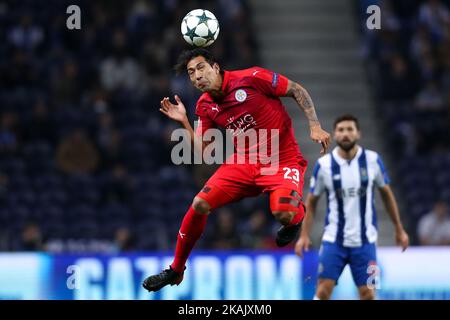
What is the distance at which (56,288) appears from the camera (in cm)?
1134

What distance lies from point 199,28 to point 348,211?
2201 millimetres

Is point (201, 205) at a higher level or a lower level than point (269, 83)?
lower

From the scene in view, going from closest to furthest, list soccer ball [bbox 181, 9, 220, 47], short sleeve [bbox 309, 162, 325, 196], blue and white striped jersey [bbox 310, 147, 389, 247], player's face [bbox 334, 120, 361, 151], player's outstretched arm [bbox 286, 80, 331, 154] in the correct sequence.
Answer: player's outstretched arm [bbox 286, 80, 331, 154] < soccer ball [bbox 181, 9, 220, 47] < player's face [bbox 334, 120, 361, 151] < blue and white striped jersey [bbox 310, 147, 389, 247] < short sleeve [bbox 309, 162, 325, 196]

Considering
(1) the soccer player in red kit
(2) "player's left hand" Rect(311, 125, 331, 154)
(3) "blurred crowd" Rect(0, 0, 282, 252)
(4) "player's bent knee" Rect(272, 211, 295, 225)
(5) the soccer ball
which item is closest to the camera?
(2) "player's left hand" Rect(311, 125, 331, 154)

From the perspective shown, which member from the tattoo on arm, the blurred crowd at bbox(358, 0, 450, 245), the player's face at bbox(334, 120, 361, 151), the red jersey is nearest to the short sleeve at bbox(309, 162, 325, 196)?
the player's face at bbox(334, 120, 361, 151)

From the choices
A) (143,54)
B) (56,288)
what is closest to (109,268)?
(56,288)

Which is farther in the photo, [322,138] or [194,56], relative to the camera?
[194,56]

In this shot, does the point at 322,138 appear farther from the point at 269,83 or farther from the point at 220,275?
the point at 220,275

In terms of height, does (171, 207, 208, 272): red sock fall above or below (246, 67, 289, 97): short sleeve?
below

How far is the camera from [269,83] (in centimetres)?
768

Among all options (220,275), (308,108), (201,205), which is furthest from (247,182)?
(220,275)

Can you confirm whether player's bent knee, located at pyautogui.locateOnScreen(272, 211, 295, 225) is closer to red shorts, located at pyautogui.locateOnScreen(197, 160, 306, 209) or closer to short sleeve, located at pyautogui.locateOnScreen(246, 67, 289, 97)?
red shorts, located at pyautogui.locateOnScreen(197, 160, 306, 209)

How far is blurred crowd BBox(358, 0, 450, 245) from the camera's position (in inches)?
550
